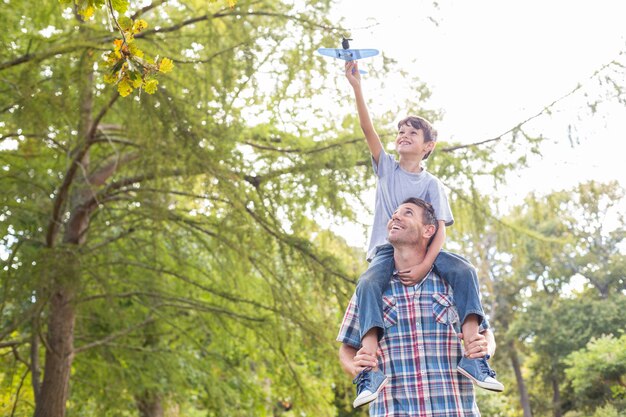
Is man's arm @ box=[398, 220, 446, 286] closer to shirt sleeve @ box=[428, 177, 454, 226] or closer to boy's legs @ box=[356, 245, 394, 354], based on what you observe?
boy's legs @ box=[356, 245, 394, 354]

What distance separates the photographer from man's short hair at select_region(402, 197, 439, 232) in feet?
8.54

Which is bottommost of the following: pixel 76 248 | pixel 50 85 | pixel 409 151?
pixel 409 151

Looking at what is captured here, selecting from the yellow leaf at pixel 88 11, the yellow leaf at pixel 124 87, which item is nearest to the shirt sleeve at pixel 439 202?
the yellow leaf at pixel 124 87

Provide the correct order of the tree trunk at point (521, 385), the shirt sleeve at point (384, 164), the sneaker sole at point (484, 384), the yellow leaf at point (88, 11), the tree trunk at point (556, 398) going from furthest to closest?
the tree trunk at point (521, 385) → the tree trunk at point (556, 398) → the shirt sleeve at point (384, 164) → the sneaker sole at point (484, 384) → the yellow leaf at point (88, 11)

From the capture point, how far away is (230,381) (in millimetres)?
8578

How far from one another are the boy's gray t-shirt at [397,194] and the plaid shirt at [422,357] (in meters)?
0.29

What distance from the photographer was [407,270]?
2553 mm

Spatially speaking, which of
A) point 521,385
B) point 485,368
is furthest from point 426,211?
point 521,385

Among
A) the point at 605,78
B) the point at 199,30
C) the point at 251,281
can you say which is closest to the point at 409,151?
the point at 605,78

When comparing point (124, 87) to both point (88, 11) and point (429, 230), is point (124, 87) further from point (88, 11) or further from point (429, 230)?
point (429, 230)

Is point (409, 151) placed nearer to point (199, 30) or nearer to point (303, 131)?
point (199, 30)

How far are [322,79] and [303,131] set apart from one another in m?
1.00

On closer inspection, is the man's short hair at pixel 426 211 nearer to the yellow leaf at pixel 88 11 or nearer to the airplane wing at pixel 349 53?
the airplane wing at pixel 349 53

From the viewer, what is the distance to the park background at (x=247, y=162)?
5578 mm
